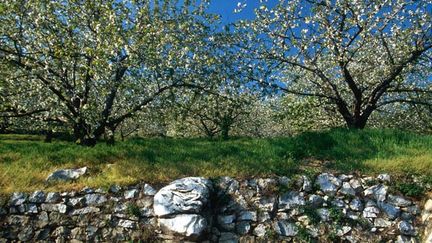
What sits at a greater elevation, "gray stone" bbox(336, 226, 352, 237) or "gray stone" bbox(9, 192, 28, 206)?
"gray stone" bbox(9, 192, 28, 206)

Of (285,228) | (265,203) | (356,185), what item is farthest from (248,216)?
(356,185)

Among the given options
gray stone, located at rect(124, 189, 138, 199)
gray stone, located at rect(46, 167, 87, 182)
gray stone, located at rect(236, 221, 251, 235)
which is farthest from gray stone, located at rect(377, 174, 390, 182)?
gray stone, located at rect(46, 167, 87, 182)

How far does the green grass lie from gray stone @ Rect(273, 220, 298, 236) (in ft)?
4.85

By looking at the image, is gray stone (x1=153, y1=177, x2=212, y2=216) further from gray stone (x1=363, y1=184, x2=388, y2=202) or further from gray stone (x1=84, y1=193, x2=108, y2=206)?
gray stone (x1=363, y1=184, x2=388, y2=202)

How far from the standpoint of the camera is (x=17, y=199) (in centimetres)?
987

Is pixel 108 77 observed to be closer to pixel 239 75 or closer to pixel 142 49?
pixel 142 49

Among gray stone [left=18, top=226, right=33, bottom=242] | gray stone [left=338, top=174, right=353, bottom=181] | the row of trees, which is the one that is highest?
the row of trees

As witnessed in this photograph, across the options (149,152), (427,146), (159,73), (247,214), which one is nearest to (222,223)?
(247,214)

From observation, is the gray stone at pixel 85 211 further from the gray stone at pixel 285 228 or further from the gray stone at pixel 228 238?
the gray stone at pixel 285 228

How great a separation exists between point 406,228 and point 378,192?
40.1 inches

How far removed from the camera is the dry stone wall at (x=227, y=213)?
9109 mm

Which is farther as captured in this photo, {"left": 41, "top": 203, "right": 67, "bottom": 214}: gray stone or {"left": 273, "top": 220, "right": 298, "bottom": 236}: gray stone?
{"left": 41, "top": 203, "right": 67, "bottom": 214}: gray stone

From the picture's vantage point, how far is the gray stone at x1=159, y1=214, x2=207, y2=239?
29.2 feet

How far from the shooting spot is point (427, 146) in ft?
37.6
